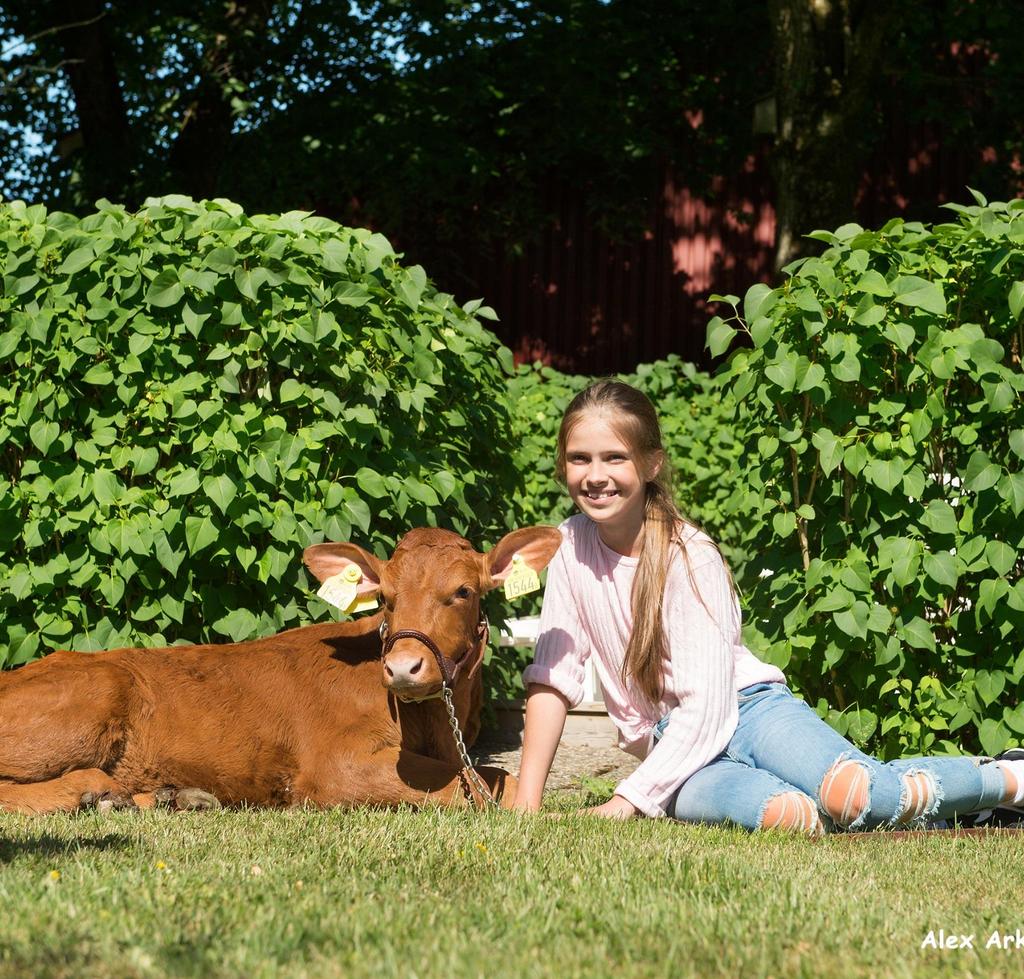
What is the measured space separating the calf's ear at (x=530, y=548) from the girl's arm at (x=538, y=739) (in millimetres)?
425

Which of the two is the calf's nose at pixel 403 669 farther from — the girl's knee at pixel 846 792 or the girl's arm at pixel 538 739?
the girl's knee at pixel 846 792

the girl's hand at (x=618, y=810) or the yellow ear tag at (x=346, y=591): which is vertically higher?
the yellow ear tag at (x=346, y=591)

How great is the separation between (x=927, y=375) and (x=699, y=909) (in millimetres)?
2497

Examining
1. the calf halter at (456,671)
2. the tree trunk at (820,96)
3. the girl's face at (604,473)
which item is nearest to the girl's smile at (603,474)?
the girl's face at (604,473)

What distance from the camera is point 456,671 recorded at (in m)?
4.05

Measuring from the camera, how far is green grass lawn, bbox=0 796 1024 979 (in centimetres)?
242

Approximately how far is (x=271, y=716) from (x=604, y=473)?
1.46 m

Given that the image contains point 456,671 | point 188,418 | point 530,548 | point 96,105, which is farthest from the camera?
point 96,105

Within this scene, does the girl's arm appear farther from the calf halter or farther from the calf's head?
the calf's head

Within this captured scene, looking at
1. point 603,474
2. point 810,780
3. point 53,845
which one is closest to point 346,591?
point 603,474

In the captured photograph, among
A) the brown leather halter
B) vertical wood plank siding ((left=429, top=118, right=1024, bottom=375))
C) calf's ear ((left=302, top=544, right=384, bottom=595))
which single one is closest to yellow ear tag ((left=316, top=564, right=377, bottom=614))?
calf's ear ((left=302, top=544, right=384, bottom=595))

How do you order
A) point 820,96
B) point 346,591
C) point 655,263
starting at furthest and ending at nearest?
point 655,263
point 820,96
point 346,591

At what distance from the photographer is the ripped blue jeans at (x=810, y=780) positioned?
401cm

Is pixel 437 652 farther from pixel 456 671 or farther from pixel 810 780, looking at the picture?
pixel 810 780
